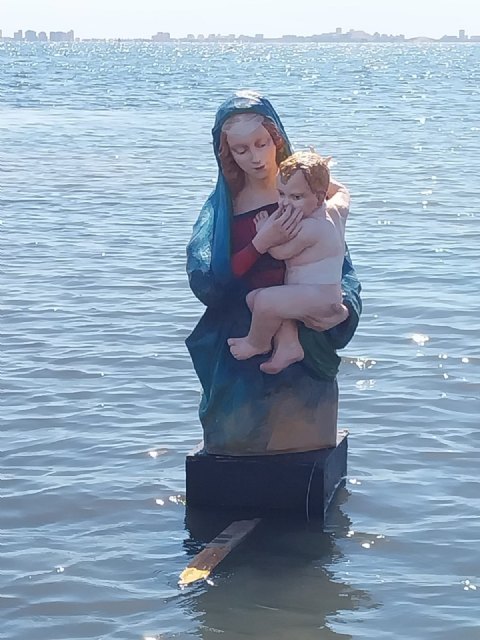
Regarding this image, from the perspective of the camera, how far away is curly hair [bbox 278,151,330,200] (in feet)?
21.4

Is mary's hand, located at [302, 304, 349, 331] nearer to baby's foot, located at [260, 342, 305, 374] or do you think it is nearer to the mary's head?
baby's foot, located at [260, 342, 305, 374]

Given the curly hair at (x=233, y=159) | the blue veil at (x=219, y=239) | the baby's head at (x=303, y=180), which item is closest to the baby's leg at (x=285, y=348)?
the blue veil at (x=219, y=239)

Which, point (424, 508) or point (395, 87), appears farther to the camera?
point (395, 87)

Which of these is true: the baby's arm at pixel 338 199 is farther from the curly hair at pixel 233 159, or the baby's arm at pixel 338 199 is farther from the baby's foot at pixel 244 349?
the baby's foot at pixel 244 349

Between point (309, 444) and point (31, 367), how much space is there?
11.8 feet

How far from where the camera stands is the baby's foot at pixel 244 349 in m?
6.83

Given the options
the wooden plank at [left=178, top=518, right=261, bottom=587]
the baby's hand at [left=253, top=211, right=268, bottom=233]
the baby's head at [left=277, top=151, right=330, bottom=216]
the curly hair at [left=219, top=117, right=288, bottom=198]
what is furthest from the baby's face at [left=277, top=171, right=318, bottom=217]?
the wooden plank at [left=178, top=518, right=261, bottom=587]

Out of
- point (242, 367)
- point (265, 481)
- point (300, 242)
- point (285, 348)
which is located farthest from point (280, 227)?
point (265, 481)

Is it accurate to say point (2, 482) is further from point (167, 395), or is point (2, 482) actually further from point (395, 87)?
point (395, 87)

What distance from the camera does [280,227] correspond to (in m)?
6.59

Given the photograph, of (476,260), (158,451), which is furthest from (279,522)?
(476,260)

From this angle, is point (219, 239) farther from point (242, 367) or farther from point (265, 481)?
point (265, 481)

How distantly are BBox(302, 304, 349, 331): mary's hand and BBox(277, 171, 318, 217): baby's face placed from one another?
1.44 feet

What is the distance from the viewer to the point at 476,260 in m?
14.3
